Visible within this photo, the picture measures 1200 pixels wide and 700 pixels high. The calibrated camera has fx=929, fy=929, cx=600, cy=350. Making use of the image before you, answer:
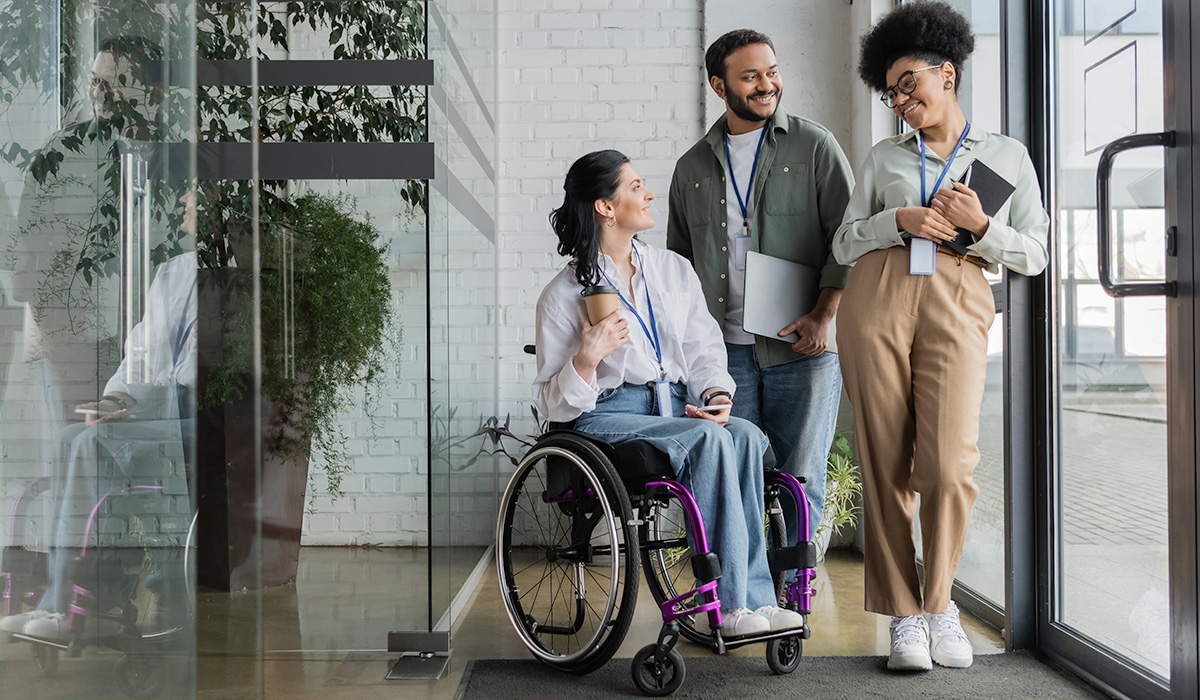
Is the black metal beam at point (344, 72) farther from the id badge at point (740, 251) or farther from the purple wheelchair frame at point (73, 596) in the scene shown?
the purple wheelchair frame at point (73, 596)

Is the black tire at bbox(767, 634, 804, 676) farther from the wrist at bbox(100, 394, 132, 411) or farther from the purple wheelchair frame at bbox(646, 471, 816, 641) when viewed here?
the wrist at bbox(100, 394, 132, 411)

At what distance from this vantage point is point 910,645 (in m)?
2.03

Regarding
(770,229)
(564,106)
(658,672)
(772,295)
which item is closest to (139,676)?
(658,672)

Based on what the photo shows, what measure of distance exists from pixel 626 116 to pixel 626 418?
76.9 inches

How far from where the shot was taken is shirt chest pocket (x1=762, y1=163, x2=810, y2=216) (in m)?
2.36

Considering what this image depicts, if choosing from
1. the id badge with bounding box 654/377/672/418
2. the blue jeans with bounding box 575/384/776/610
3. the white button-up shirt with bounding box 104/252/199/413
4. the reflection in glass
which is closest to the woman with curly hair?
the reflection in glass

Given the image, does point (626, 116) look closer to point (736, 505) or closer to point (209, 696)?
point (736, 505)

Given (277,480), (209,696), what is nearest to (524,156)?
(277,480)

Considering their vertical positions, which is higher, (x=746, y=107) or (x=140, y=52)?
(x=746, y=107)

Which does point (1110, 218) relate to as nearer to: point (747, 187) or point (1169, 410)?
point (1169, 410)

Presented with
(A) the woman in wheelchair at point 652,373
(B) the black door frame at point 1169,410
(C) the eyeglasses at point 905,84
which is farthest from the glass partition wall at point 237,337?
(B) the black door frame at point 1169,410

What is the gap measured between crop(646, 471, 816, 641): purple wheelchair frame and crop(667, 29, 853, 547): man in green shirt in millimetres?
236

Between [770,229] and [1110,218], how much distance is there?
A: 2.63ft

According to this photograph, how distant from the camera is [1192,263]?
5.24 feet
